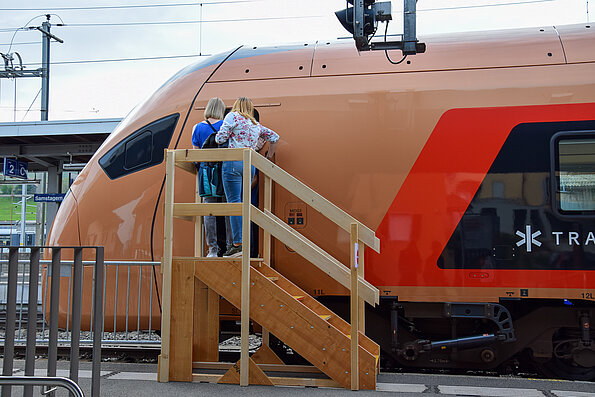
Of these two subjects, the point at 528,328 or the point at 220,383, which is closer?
the point at 220,383

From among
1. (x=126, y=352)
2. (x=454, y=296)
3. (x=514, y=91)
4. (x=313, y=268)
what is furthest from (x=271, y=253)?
(x=514, y=91)

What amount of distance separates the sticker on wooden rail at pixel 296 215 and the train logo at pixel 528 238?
2176 millimetres

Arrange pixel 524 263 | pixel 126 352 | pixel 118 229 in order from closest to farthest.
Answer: pixel 524 263 → pixel 118 229 → pixel 126 352

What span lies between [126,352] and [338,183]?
357cm

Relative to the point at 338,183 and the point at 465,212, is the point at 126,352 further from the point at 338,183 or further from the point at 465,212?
the point at 465,212

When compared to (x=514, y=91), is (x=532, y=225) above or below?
below

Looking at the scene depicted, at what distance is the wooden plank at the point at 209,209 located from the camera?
5133 mm

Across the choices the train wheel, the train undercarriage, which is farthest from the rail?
the train wheel

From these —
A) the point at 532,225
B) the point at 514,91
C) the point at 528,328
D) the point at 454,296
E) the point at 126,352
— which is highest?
the point at 514,91

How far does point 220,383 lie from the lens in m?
5.03

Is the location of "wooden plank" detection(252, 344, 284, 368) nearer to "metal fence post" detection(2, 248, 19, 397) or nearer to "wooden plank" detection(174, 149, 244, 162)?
"wooden plank" detection(174, 149, 244, 162)

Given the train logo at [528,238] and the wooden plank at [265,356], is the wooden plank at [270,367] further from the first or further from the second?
the train logo at [528,238]

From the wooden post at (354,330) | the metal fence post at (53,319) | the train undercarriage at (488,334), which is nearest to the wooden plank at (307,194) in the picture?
the wooden post at (354,330)

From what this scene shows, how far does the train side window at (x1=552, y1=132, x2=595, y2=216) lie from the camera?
5.53 metres
